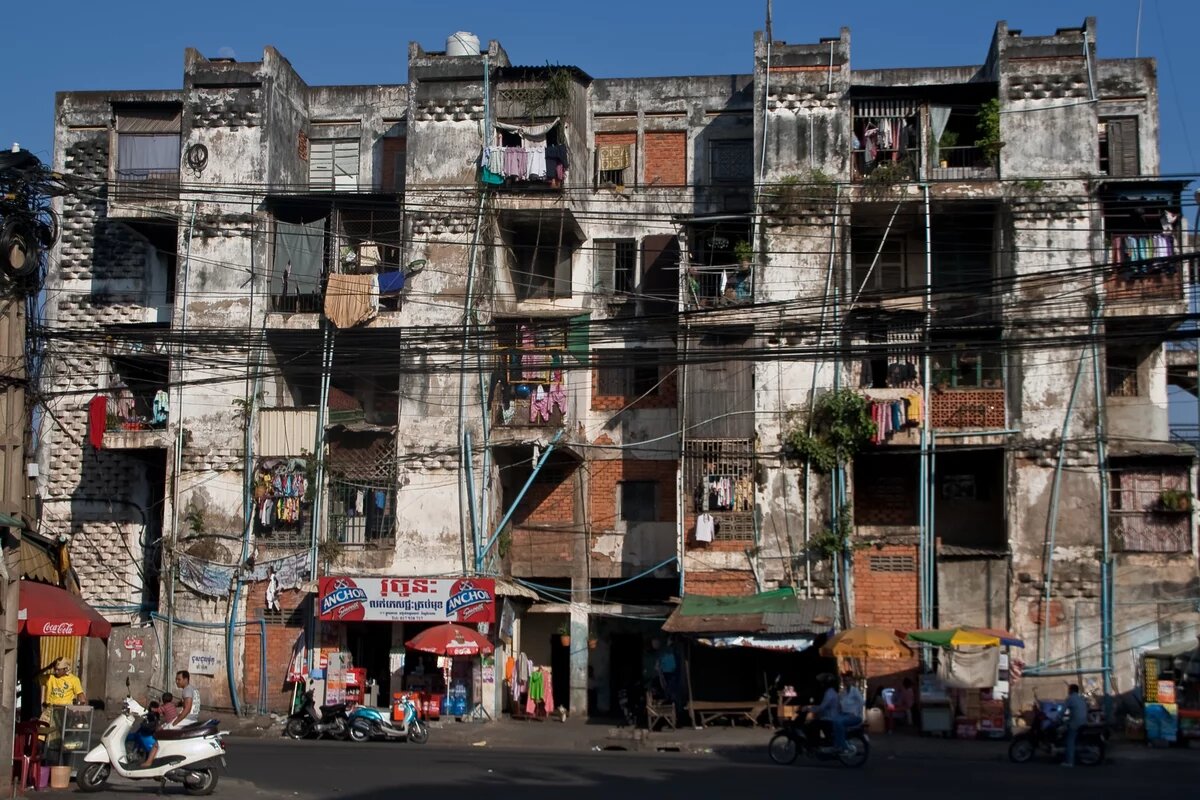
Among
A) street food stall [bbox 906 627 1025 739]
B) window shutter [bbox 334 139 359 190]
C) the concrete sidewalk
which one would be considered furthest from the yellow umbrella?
window shutter [bbox 334 139 359 190]

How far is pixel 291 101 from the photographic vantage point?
33.9 meters

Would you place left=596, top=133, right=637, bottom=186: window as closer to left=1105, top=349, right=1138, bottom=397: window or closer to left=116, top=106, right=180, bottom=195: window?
left=116, top=106, right=180, bottom=195: window

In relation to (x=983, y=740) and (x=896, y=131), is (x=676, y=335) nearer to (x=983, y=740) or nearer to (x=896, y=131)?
(x=896, y=131)

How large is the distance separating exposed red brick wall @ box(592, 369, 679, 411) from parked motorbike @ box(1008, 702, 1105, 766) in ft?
37.8

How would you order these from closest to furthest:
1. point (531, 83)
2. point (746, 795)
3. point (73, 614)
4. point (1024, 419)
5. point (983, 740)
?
point (746, 795)
point (73, 614)
point (983, 740)
point (1024, 419)
point (531, 83)

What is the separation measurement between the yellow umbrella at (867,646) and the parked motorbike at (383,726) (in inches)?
323

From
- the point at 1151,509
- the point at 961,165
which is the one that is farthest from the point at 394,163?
the point at 1151,509

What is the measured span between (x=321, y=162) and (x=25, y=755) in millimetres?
20393

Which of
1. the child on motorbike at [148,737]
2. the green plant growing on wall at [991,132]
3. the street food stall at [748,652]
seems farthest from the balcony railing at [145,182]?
the green plant growing on wall at [991,132]

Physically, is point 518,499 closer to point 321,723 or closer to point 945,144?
point 321,723

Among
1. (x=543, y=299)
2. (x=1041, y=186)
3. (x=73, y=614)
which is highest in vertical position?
(x=1041, y=186)

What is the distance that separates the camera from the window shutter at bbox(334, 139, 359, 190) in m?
34.4

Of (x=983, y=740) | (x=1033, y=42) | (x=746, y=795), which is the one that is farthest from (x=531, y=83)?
(x=746, y=795)

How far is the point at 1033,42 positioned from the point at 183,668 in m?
24.0
